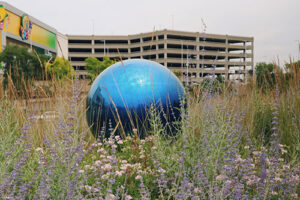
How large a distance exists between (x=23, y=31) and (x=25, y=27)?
1567 mm

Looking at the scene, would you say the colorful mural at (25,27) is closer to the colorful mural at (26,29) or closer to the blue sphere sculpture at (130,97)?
the colorful mural at (26,29)

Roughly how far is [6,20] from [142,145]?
48.6 metres

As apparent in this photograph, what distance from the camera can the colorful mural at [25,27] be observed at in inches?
2000

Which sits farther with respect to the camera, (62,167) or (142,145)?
(142,145)

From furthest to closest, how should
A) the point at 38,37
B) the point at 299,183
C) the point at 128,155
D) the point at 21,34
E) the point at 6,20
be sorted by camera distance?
the point at 38,37, the point at 21,34, the point at 6,20, the point at 128,155, the point at 299,183

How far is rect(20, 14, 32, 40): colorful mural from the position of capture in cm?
5081

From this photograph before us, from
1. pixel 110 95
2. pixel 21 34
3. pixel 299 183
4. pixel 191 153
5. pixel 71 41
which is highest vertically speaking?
pixel 71 41

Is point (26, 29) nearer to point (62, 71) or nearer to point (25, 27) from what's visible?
point (25, 27)

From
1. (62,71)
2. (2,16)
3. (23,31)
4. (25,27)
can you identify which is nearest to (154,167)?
(62,71)

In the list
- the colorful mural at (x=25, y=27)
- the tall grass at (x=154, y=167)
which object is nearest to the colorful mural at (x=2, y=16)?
the colorful mural at (x=25, y=27)

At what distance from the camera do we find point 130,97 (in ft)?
18.4

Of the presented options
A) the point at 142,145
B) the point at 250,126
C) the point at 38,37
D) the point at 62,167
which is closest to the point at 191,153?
the point at 142,145

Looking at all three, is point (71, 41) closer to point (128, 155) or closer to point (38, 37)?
point (38, 37)

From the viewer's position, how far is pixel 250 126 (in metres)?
5.93
